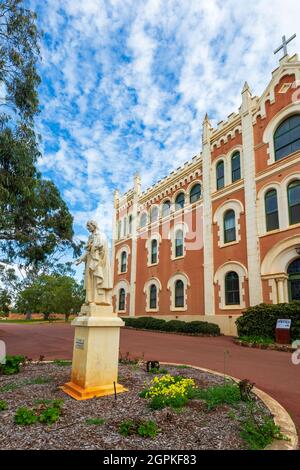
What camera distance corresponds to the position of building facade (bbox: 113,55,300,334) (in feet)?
48.9

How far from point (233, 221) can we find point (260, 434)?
15.5m

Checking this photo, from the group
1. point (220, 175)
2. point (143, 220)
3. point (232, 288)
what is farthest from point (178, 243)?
point (232, 288)

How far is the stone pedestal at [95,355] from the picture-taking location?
5.22 m

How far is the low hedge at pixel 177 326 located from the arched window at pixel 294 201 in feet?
23.5

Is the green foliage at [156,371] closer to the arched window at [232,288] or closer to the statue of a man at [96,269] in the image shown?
the statue of a man at [96,269]

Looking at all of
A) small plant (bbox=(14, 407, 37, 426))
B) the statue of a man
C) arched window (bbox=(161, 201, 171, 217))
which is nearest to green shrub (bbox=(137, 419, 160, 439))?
small plant (bbox=(14, 407, 37, 426))

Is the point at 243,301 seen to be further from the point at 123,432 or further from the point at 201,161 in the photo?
the point at 123,432

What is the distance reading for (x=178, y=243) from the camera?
22438 mm

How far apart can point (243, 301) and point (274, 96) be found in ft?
39.3

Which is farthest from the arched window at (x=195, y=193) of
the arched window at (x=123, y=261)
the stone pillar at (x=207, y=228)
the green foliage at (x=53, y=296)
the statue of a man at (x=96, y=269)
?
the green foliage at (x=53, y=296)

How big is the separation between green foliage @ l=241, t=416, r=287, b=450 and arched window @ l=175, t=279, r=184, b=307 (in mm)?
17245

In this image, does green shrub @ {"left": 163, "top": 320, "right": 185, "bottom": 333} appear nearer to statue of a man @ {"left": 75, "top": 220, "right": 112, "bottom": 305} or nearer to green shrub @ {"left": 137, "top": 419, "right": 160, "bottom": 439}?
statue of a man @ {"left": 75, "top": 220, "right": 112, "bottom": 305}

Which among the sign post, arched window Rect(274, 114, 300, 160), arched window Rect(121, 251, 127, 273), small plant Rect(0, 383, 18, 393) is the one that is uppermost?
arched window Rect(274, 114, 300, 160)

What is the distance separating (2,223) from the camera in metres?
12.0
